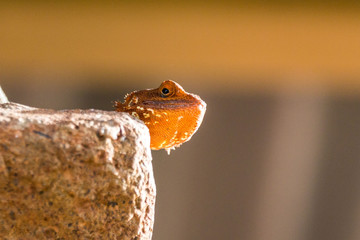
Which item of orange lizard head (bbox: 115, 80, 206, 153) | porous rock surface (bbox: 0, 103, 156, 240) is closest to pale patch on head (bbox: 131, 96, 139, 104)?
orange lizard head (bbox: 115, 80, 206, 153)

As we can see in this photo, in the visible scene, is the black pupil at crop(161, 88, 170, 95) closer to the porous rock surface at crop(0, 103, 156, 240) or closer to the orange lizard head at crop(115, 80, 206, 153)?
the orange lizard head at crop(115, 80, 206, 153)

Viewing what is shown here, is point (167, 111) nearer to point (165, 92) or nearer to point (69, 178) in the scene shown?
point (165, 92)

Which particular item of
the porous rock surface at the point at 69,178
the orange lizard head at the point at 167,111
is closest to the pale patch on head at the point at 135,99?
the orange lizard head at the point at 167,111

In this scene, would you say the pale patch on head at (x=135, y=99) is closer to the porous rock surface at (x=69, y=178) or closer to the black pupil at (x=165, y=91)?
the black pupil at (x=165, y=91)

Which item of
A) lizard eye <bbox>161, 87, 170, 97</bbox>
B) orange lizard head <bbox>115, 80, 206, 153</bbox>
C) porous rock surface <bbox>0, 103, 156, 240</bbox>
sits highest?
lizard eye <bbox>161, 87, 170, 97</bbox>

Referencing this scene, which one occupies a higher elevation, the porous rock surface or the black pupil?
the black pupil

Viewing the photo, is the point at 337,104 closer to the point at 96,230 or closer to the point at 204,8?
the point at 204,8

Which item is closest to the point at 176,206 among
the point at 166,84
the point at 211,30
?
the point at 211,30
